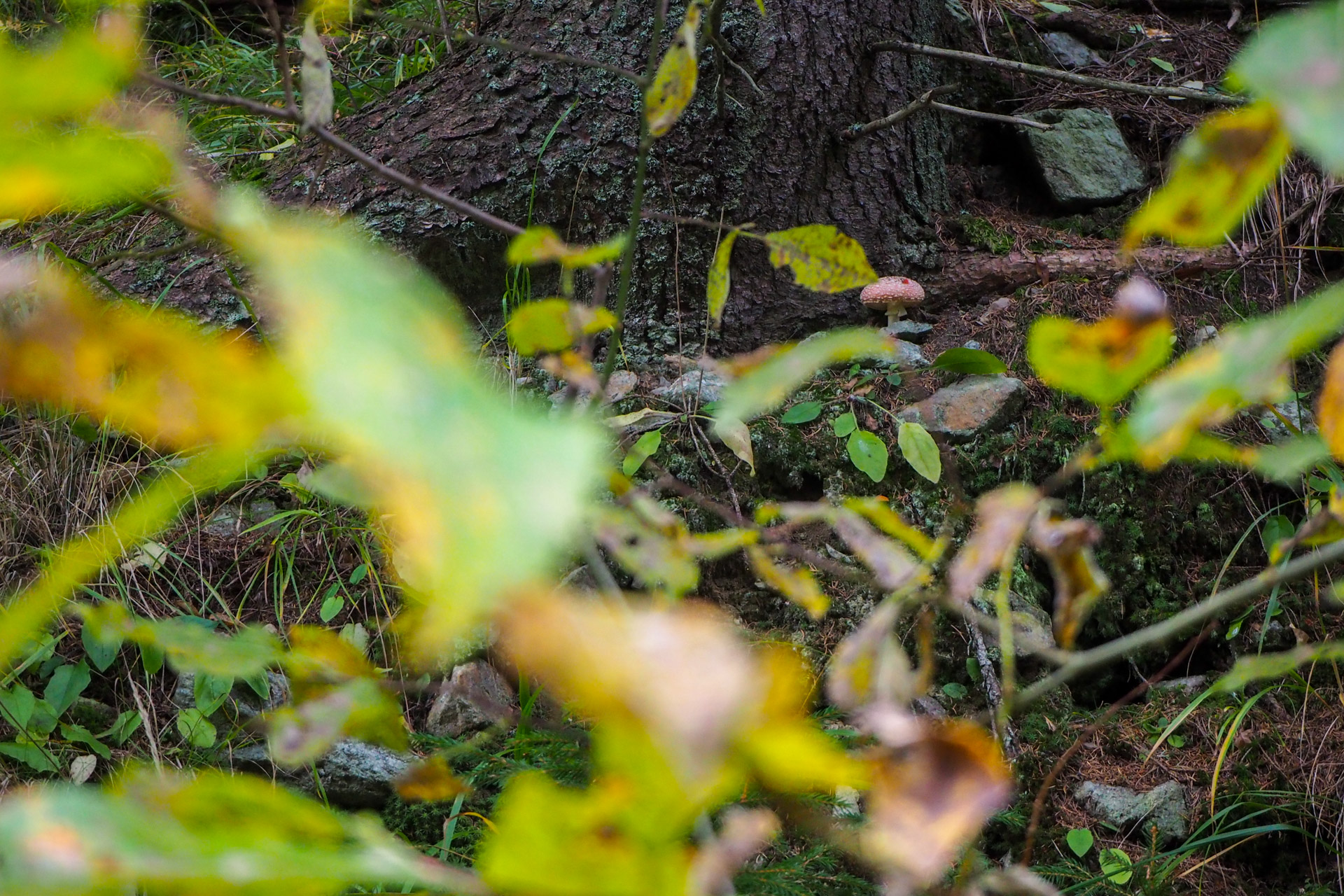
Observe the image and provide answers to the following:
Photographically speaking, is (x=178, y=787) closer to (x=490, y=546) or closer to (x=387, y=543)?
(x=490, y=546)

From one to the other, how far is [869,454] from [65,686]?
1.47 metres

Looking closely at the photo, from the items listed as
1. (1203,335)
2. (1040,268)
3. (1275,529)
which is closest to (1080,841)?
(1275,529)

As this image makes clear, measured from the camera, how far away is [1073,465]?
0.37 m

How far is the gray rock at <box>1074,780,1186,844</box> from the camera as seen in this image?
1451mm

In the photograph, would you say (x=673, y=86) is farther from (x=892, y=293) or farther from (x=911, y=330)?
(x=911, y=330)

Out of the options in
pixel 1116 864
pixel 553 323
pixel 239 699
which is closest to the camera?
pixel 553 323

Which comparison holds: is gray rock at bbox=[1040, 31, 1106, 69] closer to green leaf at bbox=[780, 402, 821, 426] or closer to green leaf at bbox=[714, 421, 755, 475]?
green leaf at bbox=[780, 402, 821, 426]

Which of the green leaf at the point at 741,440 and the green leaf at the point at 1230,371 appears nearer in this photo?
the green leaf at the point at 1230,371

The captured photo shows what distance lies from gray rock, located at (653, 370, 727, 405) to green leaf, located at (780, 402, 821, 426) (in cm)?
14

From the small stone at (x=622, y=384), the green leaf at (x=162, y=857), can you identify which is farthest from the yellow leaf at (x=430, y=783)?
the small stone at (x=622, y=384)

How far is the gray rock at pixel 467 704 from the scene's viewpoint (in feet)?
5.21

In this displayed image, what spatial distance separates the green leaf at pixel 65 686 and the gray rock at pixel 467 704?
60cm

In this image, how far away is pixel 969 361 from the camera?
1730 millimetres

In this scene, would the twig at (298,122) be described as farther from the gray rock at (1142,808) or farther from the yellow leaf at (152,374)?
the gray rock at (1142,808)
